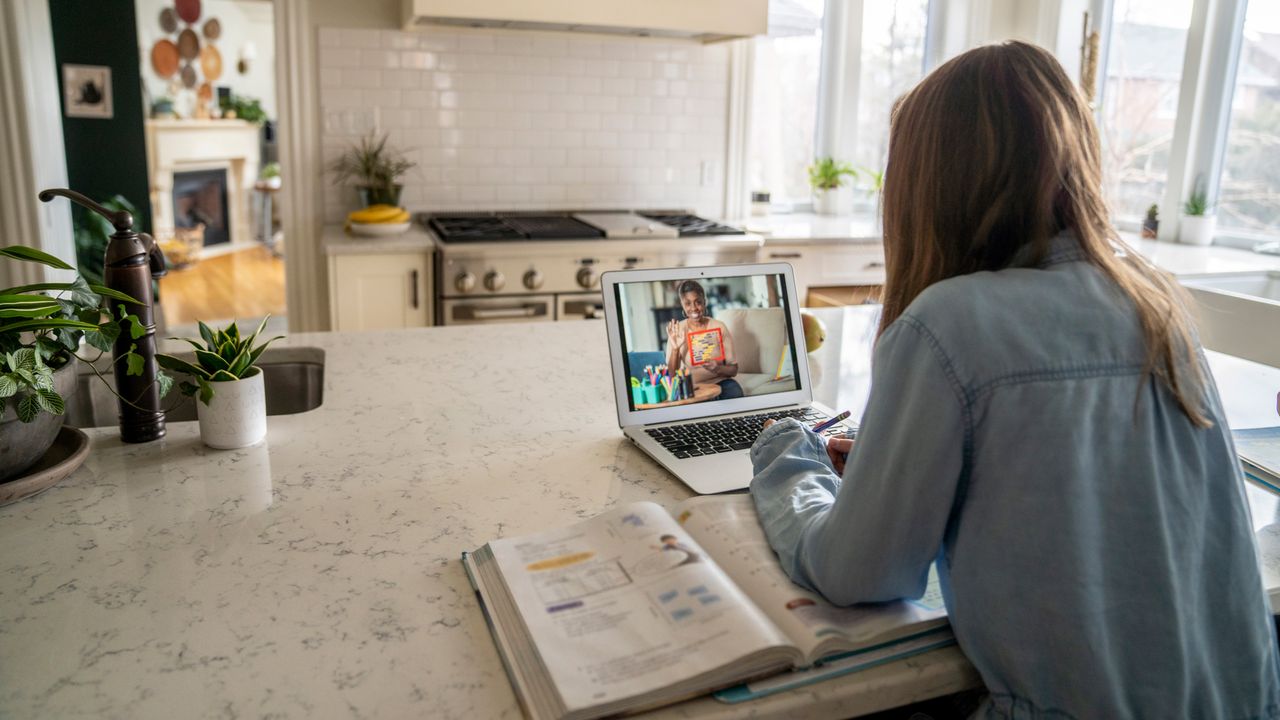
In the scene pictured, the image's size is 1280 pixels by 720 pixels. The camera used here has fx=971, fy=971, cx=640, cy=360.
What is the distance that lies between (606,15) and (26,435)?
280cm

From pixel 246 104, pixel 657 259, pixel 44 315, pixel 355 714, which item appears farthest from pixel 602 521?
pixel 246 104

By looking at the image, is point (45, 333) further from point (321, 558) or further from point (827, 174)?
point (827, 174)

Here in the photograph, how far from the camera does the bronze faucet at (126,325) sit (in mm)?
1392

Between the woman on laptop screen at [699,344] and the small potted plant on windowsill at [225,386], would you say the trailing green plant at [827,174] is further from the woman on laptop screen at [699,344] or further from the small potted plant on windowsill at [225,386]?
the small potted plant on windowsill at [225,386]

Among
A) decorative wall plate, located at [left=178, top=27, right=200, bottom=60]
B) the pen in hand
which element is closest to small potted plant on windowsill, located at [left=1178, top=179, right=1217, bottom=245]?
the pen in hand

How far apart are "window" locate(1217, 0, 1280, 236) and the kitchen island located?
2514mm

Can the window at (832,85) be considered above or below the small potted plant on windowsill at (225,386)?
above

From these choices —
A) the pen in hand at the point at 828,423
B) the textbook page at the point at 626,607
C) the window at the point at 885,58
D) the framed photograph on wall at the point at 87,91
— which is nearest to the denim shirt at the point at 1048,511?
the textbook page at the point at 626,607

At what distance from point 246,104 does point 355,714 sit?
9.87 meters

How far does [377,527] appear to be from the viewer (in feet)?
3.88

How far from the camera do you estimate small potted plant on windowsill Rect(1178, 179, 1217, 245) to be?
13.1ft

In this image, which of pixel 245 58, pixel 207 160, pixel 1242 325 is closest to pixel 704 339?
pixel 1242 325

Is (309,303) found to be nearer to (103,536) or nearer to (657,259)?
(657,259)

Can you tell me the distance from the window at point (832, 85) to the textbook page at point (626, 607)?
372 cm
